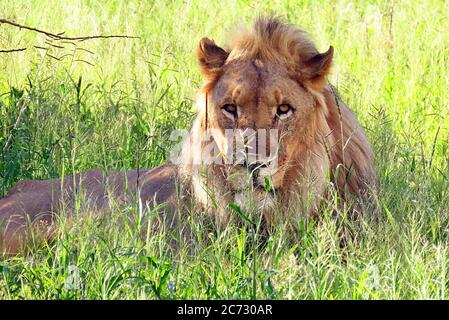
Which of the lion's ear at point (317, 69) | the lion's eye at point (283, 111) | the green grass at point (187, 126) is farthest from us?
the lion's ear at point (317, 69)

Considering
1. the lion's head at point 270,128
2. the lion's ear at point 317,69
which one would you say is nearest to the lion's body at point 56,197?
the lion's head at point 270,128

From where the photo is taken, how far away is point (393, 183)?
221 inches

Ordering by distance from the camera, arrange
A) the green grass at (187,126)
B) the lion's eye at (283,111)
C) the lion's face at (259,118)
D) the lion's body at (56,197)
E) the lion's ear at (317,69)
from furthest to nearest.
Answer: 1. the lion's body at (56,197)
2. the lion's ear at (317,69)
3. the lion's eye at (283,111)
4. the lion's face at (259,118)
5. the green grass at (187,126)

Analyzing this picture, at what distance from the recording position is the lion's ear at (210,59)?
5.00m

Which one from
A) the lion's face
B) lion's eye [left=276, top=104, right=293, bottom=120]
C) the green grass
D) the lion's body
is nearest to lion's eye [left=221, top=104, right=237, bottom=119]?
the lion's face

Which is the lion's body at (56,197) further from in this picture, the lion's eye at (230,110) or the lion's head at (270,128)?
the lion's eye at (230,110)

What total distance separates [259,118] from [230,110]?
18 cm

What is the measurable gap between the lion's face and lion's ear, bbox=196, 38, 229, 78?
5cm

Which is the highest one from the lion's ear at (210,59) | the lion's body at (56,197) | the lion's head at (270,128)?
the lion's ear at (210,59)

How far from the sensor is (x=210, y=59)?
16.4 ft

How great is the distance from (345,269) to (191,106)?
107 inches

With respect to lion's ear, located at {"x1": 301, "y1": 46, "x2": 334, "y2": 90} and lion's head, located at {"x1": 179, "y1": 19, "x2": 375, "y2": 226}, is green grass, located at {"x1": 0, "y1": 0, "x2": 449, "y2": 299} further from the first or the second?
lion's ear, located at {"x1": 301, "y1": 46, "x2": 334, "y2": 90}

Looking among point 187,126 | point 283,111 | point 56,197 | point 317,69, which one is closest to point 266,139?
point 283,111
